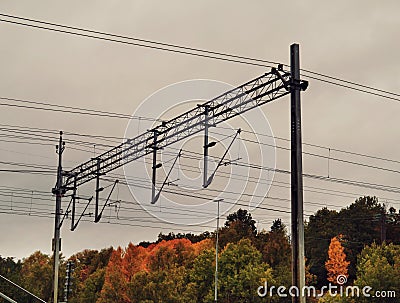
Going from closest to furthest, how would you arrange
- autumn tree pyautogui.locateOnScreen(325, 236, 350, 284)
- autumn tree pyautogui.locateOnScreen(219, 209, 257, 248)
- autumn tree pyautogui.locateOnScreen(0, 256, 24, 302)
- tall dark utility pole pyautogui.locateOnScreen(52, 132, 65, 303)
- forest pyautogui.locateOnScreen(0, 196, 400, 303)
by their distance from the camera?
1. tall dark utility pole pyautogui.locateOnScreen(52, 132, 65, 303)
2. autumn tree pyautogui.locateOnScreen(0, 256, 24, 302)
3. forest pyautogui.locateOnScreen(0, 196, 400, 303)
4. autumn tree pyautogui.locateOnScreen(325, 236, 350, 284)
5. autumn tree pyautogui.locateOnScreen(219, 209, 257, 248)

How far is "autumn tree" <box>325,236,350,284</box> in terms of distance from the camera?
77850 mm

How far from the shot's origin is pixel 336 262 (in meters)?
78.2

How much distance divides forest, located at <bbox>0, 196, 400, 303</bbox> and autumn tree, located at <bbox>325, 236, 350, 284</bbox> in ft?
0.23

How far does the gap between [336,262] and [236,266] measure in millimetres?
18088

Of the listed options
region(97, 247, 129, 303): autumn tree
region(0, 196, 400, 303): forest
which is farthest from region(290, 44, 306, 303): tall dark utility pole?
region(97, 247, 129, 303): autumn tree

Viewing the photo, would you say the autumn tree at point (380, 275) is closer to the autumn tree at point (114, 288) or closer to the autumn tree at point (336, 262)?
the autumn tree at point (336, 262)

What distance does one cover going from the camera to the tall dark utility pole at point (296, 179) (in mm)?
17922

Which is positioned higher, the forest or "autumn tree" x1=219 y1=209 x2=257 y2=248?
"autumn tree" x1=219 y1=209 x2=257 y2=248

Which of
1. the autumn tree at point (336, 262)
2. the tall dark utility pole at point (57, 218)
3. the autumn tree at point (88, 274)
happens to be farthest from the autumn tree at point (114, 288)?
the tall dark utility pole at point (57, 218)

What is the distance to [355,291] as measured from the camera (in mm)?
53406

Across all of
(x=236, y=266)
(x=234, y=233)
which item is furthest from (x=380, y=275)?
(x=234, y=233)

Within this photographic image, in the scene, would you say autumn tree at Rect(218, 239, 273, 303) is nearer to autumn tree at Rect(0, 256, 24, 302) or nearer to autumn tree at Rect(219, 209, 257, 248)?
autumn tree at Rect(219, 209, 257, 248)

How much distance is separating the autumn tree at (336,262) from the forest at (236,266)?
0.07 metres

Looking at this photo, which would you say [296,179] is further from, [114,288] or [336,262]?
[336,262]
